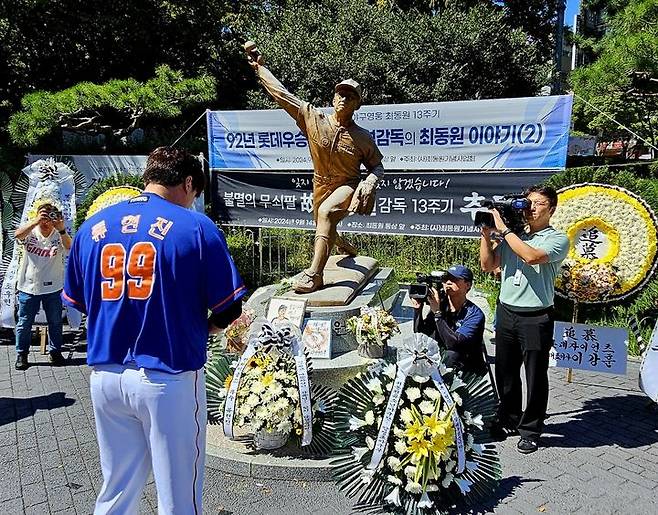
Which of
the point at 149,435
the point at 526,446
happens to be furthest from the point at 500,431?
the point at 149,435

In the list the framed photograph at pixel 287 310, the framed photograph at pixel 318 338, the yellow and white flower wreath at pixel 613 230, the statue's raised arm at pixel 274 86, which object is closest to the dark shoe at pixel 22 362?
the framed photograph at pixel 287 310

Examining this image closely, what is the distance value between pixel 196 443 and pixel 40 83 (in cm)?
1197

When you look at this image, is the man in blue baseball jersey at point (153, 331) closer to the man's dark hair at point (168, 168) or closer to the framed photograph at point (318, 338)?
the man's dark hair at point (168, 168)

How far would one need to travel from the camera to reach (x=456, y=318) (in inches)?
151

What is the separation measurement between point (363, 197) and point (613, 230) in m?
2.82

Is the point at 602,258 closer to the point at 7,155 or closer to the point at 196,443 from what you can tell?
the point at 196,443

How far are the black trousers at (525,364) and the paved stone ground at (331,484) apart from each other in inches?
7.3

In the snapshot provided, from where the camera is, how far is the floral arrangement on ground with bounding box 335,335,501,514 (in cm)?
306

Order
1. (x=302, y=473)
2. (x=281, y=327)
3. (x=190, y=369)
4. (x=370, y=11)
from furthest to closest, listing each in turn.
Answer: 1. (x=370, y=11)
2. (x=281, y=327)
3. (x=302, y=473)
4. (x=190, y=369)

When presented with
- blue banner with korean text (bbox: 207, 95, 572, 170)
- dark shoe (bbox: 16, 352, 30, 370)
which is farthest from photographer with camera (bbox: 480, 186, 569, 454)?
dark shoe (bbox: 16, 352, 30, 370)

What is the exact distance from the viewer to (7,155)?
9.38 metres

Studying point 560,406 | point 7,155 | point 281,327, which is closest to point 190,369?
point 281,327

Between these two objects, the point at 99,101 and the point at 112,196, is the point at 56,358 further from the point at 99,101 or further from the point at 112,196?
the point at 99,101

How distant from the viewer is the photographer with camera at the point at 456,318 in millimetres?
3734
